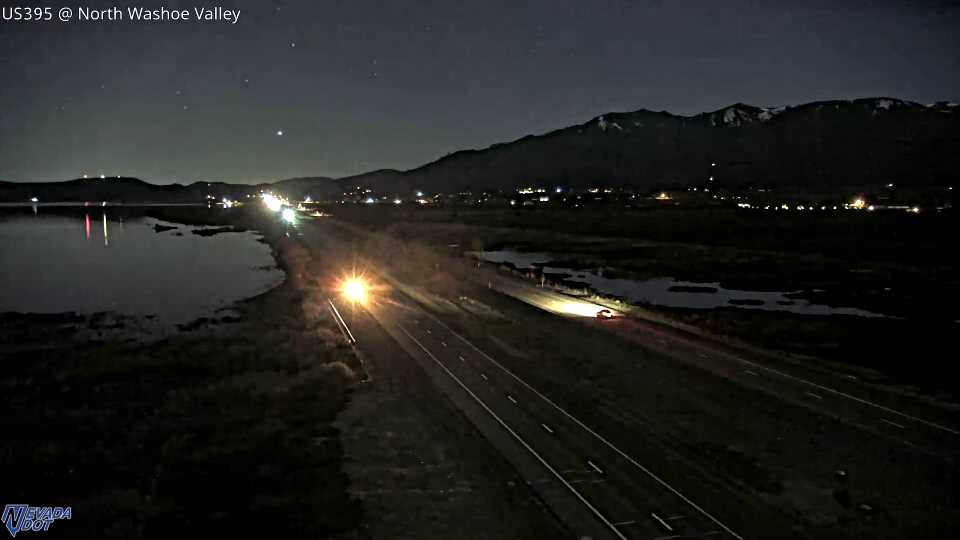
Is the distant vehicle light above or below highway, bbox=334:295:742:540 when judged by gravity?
below

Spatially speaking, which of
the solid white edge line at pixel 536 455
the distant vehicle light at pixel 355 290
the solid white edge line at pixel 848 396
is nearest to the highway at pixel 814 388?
the solid white edge line at pixel 848 396

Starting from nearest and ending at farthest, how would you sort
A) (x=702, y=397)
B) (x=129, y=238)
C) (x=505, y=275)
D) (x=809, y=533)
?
(x=809, y=533) < (x=702, y=397) < (x=505, y=275) < (x=129, y=238)

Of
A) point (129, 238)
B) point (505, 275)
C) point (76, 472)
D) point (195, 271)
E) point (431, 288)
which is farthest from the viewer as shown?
point (129, 238)

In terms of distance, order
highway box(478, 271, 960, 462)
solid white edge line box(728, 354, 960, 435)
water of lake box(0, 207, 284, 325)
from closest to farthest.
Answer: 1. highway box(478, 271, 960, 462)
2. solid white edge line box(728, 354, 960, 435)
3. water of lake box(0, 207, 284, 325)

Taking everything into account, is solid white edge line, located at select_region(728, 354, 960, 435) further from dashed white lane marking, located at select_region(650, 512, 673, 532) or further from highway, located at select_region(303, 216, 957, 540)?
dashed white lane marking, located at select_region(650, 512, 673, 532)

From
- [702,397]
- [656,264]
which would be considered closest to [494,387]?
[702,397]

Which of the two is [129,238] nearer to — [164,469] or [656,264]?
[656,264]

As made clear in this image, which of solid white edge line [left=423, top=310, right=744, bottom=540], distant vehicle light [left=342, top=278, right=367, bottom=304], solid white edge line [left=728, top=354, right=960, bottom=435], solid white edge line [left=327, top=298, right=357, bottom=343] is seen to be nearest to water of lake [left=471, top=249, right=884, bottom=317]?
distant vehicle light [left=342, top=278, right=367, bottom=304]

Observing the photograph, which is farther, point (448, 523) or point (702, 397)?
point (702, 397)

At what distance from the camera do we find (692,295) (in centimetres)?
5881

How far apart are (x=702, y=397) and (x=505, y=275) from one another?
140 feet

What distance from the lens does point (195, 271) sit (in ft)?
254

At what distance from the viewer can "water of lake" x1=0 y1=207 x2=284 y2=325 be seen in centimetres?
5266

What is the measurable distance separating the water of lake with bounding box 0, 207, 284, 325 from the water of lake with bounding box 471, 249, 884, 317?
31.8 m
